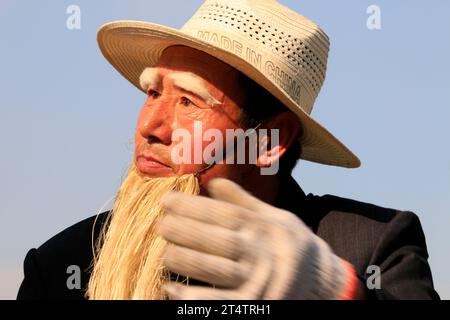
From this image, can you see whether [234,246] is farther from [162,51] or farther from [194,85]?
[162,51]

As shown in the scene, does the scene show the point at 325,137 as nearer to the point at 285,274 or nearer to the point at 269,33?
the point at 269,33

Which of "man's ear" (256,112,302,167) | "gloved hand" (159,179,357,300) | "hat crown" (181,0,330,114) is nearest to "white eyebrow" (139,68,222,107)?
"hat crown" (181,0,330,114)

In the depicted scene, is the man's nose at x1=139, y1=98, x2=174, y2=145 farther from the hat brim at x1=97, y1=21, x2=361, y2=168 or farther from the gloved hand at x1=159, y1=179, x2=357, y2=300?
the gloved hand at x1=159, y1=179, x2=357, y2=300

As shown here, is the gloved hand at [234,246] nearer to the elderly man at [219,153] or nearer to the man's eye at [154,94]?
the elderly man at [219,153]

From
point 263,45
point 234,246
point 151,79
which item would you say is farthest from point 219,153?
point 234,246

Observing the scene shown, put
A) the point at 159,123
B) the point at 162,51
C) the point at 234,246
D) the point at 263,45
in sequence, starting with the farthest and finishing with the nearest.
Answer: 1. the point at 162,51
2. the point at 263,45
3. the point at 159,123
4. the point at 234,246

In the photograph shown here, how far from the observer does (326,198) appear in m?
6.05

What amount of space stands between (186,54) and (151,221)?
42.1 inches

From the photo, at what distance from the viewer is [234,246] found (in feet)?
12.4

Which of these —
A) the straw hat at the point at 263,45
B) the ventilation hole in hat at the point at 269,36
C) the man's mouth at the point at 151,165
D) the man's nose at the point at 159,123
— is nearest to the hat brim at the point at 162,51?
the straw hat at the point at 263,45

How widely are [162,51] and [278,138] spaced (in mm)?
924

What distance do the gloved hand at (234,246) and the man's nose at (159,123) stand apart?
→ 1.57 m

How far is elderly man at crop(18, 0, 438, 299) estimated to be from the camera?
5.32 meters
